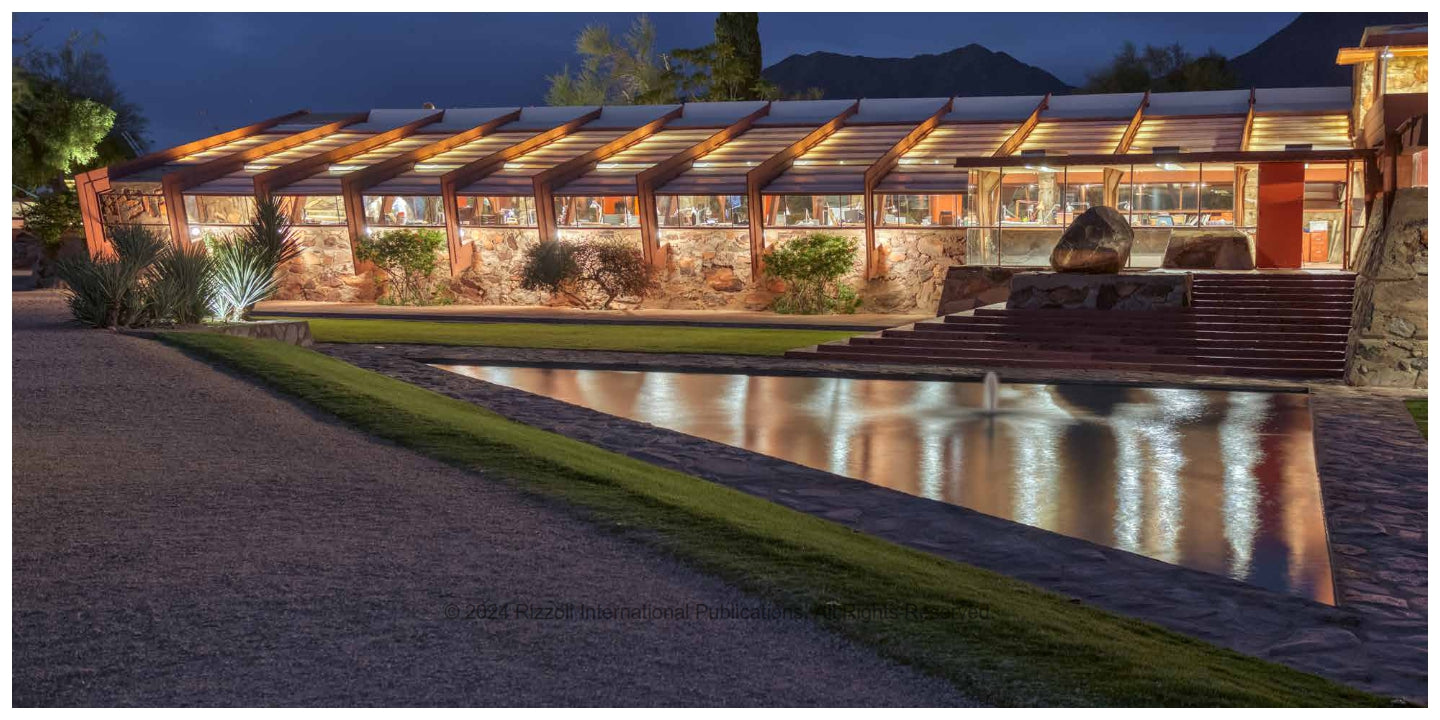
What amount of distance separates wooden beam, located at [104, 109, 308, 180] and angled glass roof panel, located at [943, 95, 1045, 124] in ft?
78.0

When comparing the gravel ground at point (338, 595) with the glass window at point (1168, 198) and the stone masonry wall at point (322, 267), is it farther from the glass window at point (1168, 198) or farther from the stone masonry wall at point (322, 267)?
the stone masonry wall at point (322, 267)

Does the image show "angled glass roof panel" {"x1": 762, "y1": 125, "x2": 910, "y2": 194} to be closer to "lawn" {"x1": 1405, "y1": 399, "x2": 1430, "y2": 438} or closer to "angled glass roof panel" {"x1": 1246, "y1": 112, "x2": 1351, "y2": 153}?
"angled glass roof panel" {"x1": 1246, "y1": 112, "x2": 1351, "y2": 153}

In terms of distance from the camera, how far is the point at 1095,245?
75.6 ft

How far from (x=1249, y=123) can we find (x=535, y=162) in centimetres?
2039

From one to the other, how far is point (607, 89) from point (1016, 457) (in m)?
56.3

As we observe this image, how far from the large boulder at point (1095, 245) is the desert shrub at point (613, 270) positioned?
13.9m

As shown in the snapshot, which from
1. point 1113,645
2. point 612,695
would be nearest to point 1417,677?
point 1113,645

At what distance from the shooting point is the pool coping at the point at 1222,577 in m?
7.07

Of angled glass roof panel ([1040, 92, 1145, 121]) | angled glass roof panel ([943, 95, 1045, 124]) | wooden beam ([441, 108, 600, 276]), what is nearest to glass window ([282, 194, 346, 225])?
wooden beam ([441, 108, 600, 276])

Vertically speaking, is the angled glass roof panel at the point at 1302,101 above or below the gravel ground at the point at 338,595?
above

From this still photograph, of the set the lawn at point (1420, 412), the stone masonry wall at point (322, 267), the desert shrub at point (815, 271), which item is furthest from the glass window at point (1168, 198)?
the stone masonry wall at point (322, 267)

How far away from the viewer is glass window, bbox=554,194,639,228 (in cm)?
3634

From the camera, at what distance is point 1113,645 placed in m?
6.38

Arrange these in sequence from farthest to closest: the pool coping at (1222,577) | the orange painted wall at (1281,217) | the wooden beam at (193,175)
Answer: the wooden beam at (193,175), the orange painted wall at (1281,217), the pool coping at (1222,577)
